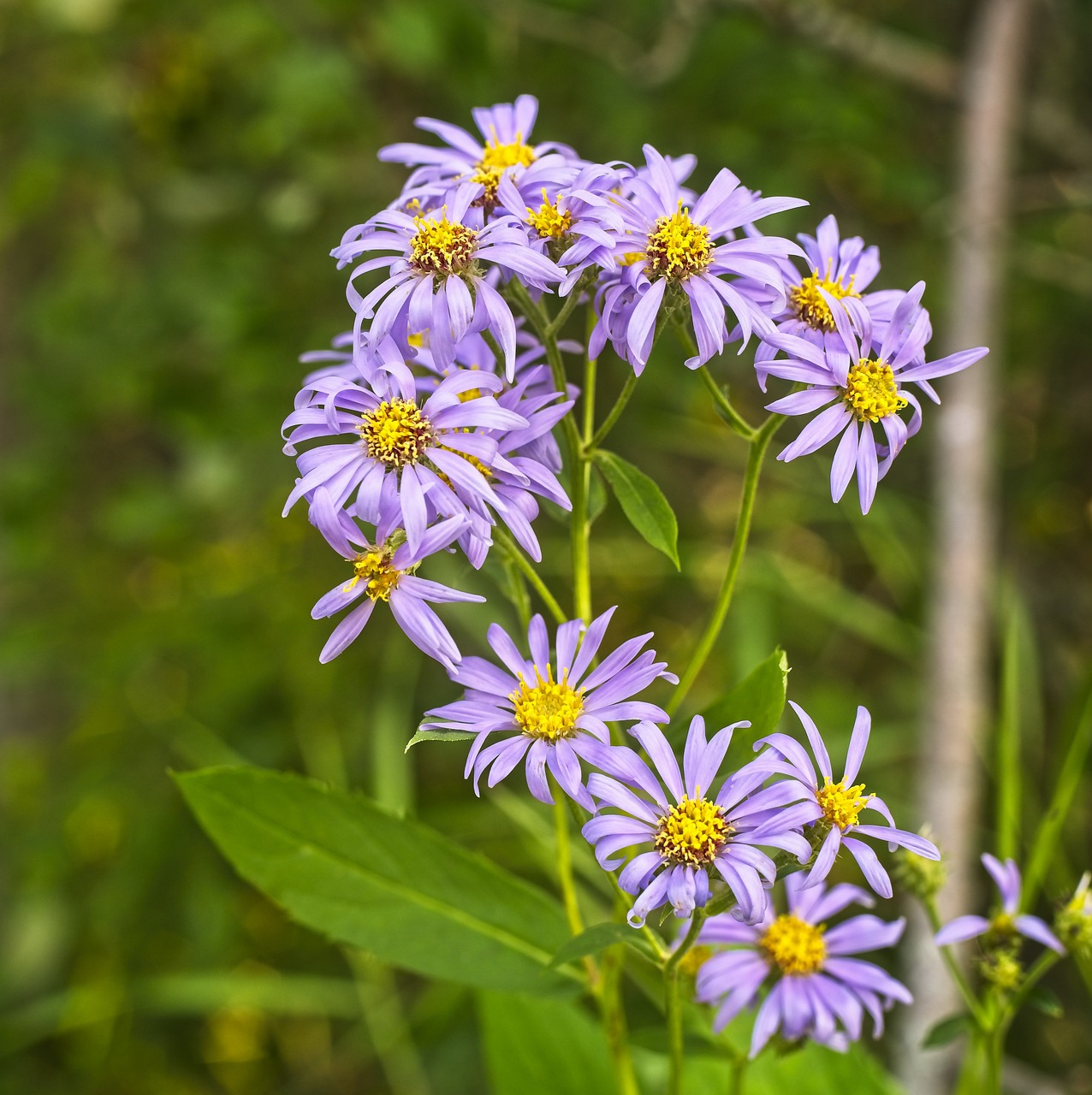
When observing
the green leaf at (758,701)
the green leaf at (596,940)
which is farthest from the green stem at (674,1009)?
the green leaf at (758,701)

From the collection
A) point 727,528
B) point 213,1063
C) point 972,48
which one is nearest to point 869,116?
point 972,48

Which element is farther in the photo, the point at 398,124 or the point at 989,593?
the point at 398,124

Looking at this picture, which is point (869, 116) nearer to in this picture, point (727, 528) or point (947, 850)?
point (727, 528)

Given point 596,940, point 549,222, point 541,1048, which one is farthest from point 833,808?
point 541,1048

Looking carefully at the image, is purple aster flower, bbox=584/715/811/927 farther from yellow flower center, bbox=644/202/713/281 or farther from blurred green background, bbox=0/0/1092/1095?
blurred green background, bbox=0/0/1092/1095

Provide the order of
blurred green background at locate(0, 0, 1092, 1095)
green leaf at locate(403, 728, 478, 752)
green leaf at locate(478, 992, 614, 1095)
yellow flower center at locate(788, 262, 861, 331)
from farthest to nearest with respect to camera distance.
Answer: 1. blurred green background at locate(0, 0, 1092, 1095)
2. green leaf at locate(478, 992, 614, 1095)
3. yellow flower center at locate(788, 262, 861, 331)
4. green leaf at locate(403, 728, 478, 752)

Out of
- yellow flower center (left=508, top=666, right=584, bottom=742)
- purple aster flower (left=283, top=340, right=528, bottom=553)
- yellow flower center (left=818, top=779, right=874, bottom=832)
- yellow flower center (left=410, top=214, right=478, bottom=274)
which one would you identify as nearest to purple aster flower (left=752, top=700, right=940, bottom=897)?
yellow flower center (left=818, top=779, right=874, bottom=832)
